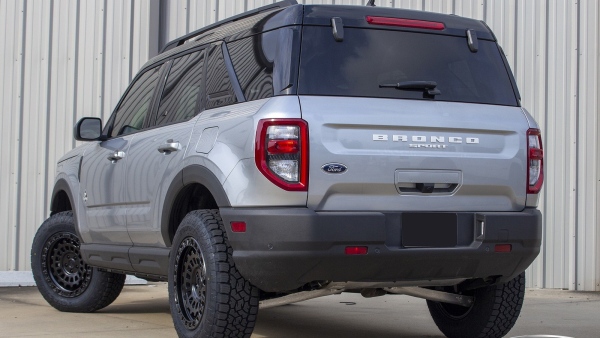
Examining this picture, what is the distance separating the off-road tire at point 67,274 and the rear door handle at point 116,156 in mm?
1019

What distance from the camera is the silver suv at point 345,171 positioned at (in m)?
4.71

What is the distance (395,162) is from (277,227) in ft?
2.23

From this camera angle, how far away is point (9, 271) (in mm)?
9820

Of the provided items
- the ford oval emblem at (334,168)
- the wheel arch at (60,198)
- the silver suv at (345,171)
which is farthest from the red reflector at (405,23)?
the wheel arch at (60,198)

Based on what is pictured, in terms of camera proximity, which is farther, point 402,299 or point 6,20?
point 6,20

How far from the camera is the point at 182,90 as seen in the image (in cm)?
604

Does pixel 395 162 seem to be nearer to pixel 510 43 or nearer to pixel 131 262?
pixel 131 262

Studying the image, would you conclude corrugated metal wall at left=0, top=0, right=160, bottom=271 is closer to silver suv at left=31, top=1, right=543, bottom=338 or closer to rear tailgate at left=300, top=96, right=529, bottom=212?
silver suv at left=31, top=1, right=543, bottom=338

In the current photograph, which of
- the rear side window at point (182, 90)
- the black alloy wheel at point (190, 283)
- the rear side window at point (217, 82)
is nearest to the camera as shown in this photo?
the black alloy wheel at point (190, 283)

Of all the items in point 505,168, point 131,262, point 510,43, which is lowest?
point 131,262

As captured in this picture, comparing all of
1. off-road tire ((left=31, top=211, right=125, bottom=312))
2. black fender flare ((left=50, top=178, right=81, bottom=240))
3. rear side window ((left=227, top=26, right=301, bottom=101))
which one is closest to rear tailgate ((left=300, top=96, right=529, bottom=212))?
rear side window ((left=227, top=26, right=301, bottom=101))

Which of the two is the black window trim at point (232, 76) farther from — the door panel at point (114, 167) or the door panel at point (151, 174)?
the door panel at point (114, 167)

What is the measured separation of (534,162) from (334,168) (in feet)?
3.99

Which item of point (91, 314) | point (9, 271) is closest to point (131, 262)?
point (91, 314)
